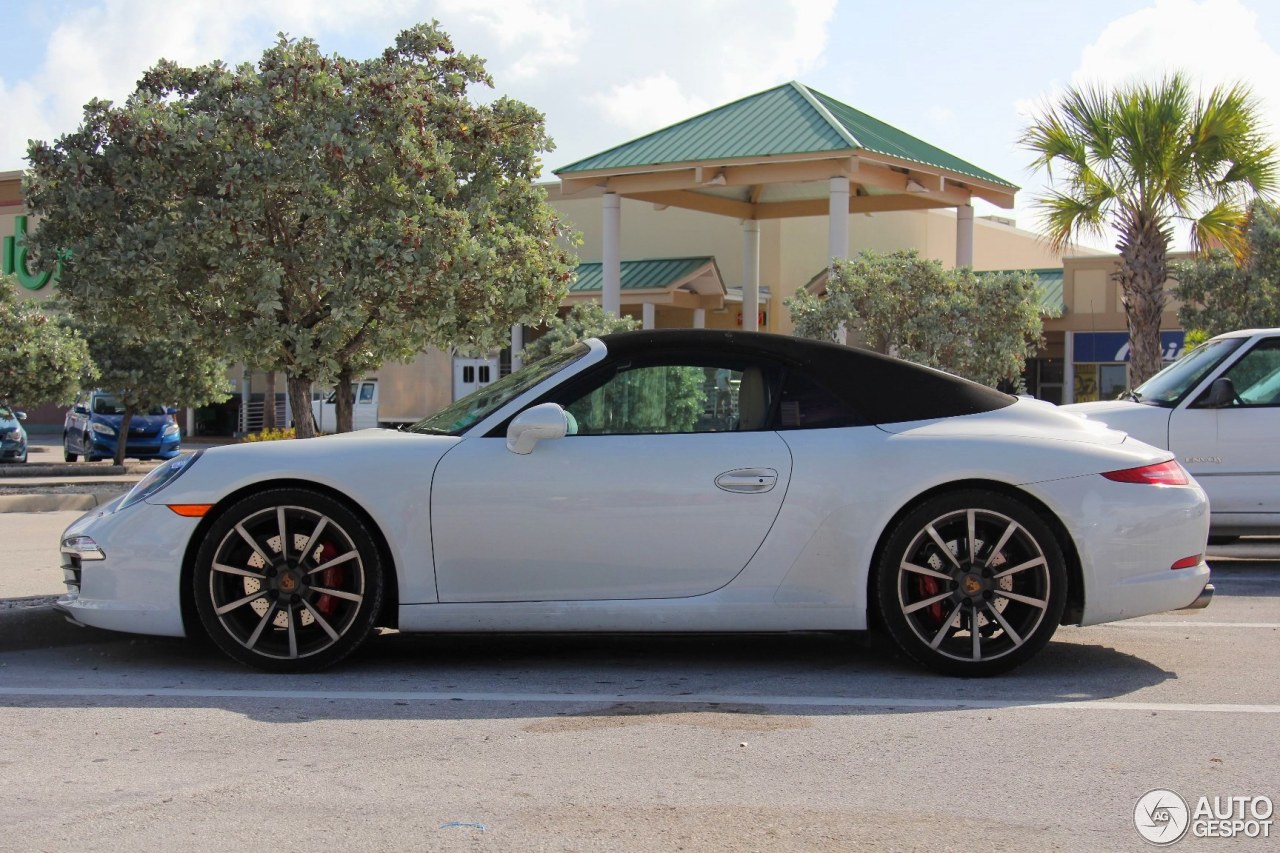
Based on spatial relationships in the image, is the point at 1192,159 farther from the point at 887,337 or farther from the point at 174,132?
the point at 174,132

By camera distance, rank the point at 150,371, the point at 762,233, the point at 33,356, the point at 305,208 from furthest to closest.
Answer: the point at 762,233 < the point at 150,371 < the point at 33,356 < the point at 305,208

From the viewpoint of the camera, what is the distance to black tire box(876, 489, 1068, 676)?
5.29 meters

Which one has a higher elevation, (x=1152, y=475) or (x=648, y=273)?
(x=648, y=273)

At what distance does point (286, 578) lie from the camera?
5312 mm

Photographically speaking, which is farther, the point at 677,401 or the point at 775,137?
the point at 775,137

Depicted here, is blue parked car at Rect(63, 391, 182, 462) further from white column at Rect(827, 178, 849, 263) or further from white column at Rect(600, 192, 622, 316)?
white column at Rect(827, 178, 849, 263)

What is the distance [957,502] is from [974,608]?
0.43 metres

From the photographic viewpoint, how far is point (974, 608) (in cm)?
534

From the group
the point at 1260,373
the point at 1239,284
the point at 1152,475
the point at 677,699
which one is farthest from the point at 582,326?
the point at 677,699

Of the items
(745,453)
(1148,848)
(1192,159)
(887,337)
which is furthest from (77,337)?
(1148,848)

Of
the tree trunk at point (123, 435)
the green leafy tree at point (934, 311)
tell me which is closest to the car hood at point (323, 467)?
the green leafy tree at point (934, 311)

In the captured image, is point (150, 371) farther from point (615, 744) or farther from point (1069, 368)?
point (1069, 368)

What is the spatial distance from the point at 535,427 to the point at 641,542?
61 cm

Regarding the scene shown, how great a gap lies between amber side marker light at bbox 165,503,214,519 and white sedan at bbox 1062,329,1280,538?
5802mm
